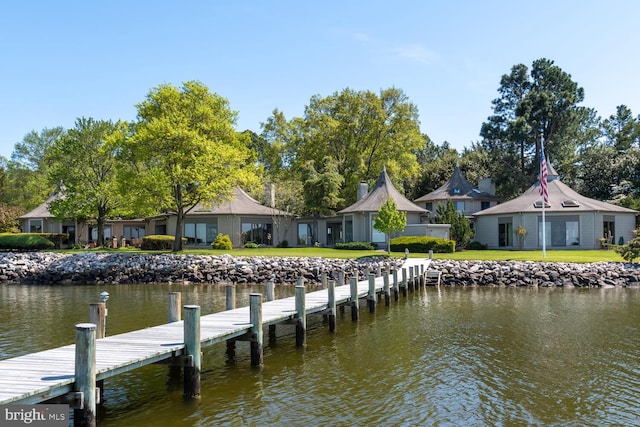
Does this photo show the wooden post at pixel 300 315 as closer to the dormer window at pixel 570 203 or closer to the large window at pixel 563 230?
the large window at pixel 563 230

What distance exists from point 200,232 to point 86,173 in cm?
1007

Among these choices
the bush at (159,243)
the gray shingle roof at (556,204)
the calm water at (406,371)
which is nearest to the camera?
the calm water at (406,371)

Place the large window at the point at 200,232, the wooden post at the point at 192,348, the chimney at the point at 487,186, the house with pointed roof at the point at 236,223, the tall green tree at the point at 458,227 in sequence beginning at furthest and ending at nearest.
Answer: the chimney at the point at 487,186, the large window at the point at 200,232, the house with pointed roof at the point at 236,223, the tall green tree at the point at 458,227, the wooden post at the point at 192,348

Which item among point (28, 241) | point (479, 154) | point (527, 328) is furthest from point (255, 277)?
point (479, 154)

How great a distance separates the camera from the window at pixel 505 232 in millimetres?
41844

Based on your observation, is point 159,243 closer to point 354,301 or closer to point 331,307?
point 354,301

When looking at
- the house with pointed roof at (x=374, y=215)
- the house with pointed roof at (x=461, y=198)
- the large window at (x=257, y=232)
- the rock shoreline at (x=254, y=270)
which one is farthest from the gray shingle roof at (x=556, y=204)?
the large window at (x=257, y=232)

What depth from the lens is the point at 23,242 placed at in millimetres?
42688

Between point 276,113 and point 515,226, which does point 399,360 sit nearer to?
point 515,226

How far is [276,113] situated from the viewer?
6297cm

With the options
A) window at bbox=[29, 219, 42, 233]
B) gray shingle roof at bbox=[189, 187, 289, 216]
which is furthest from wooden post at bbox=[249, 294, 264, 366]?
window at bbox=[29, 219, 42, 233]

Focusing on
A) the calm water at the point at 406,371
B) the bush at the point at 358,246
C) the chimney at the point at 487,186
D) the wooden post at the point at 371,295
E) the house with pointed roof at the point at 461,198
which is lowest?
the calm water at the point at 406,371

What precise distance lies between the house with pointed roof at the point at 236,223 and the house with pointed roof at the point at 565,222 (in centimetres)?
1737

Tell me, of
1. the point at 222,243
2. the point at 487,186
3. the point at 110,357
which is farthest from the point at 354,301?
the point at 487,186
